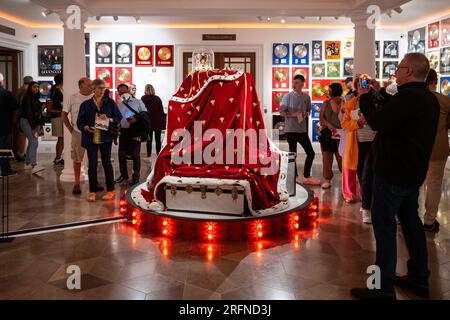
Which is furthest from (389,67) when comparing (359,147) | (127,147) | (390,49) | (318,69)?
(127,147)

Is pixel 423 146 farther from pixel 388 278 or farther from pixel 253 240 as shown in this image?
pixel 253 240

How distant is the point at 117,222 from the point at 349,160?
294cm

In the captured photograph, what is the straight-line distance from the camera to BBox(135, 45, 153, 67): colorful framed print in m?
11.9

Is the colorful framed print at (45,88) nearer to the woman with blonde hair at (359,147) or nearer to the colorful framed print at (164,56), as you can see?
the colorful framed print at (164,56)

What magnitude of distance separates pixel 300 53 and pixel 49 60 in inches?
269

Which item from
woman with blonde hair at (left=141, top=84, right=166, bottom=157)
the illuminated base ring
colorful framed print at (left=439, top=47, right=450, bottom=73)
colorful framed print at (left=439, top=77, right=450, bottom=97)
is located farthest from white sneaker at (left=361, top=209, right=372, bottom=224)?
colorful framed print at (left=439, top=47, right=450, bottom=73)

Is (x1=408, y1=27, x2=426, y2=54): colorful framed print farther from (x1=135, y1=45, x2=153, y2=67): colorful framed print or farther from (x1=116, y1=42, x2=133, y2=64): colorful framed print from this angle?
(x1=116, y1=42, x2=133, y2=64): colorful framed print

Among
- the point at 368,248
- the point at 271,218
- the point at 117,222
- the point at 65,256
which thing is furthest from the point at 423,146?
the point at 117,222

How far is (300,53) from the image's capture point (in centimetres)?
1186

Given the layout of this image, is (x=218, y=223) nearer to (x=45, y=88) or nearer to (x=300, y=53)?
(x=300, y=53)

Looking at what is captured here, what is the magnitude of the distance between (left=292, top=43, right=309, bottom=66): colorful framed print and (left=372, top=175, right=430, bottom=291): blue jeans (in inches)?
366

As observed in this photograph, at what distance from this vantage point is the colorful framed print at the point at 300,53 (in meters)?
11.8

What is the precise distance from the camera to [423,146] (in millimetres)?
2879

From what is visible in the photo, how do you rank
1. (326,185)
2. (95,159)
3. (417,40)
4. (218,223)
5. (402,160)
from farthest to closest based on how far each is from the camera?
(417,40) < (326,185) < (95,159) < (218,223) < (402,160)
